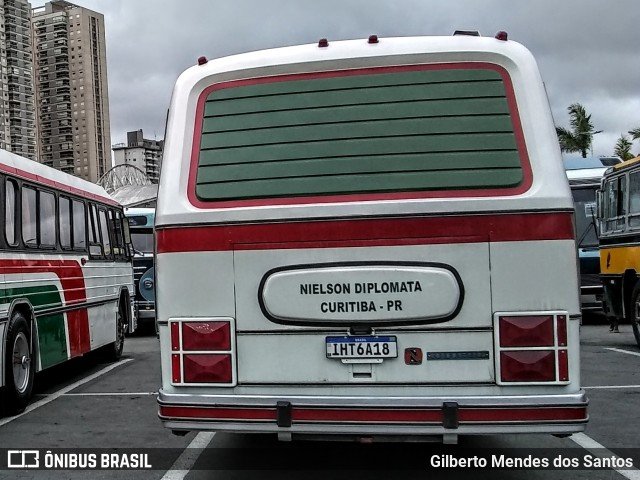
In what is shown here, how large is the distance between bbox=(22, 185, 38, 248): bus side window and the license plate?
4.85 m

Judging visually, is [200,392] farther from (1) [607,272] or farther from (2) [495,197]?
(1) [607,272]

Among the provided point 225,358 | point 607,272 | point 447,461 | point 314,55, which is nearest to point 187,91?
point 314,55

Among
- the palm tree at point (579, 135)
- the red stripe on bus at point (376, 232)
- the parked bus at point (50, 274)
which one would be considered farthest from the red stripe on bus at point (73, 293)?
the palm tree at point (579, 135)

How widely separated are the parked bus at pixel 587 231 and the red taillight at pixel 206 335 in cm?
1264

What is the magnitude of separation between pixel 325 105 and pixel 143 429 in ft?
12.2

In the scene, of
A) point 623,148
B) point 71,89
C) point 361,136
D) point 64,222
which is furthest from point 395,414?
point 71,89

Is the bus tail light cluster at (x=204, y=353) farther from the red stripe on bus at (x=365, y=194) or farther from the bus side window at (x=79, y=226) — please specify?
the bus side window at (x=79, y=226)

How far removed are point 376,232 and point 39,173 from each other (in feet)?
18.9

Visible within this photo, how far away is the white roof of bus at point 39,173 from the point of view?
7613 mm

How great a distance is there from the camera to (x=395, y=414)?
3.98m

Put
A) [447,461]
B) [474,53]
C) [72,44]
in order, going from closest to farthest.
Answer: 1. [474,53]
2. [447,461]
3. [72,44]

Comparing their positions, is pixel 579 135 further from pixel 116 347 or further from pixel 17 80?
Result: pixel 17 80

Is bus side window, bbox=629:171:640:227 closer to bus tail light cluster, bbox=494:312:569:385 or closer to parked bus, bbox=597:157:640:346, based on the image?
parked bus, bbox=597:157:640:346

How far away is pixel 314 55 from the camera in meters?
4.46
